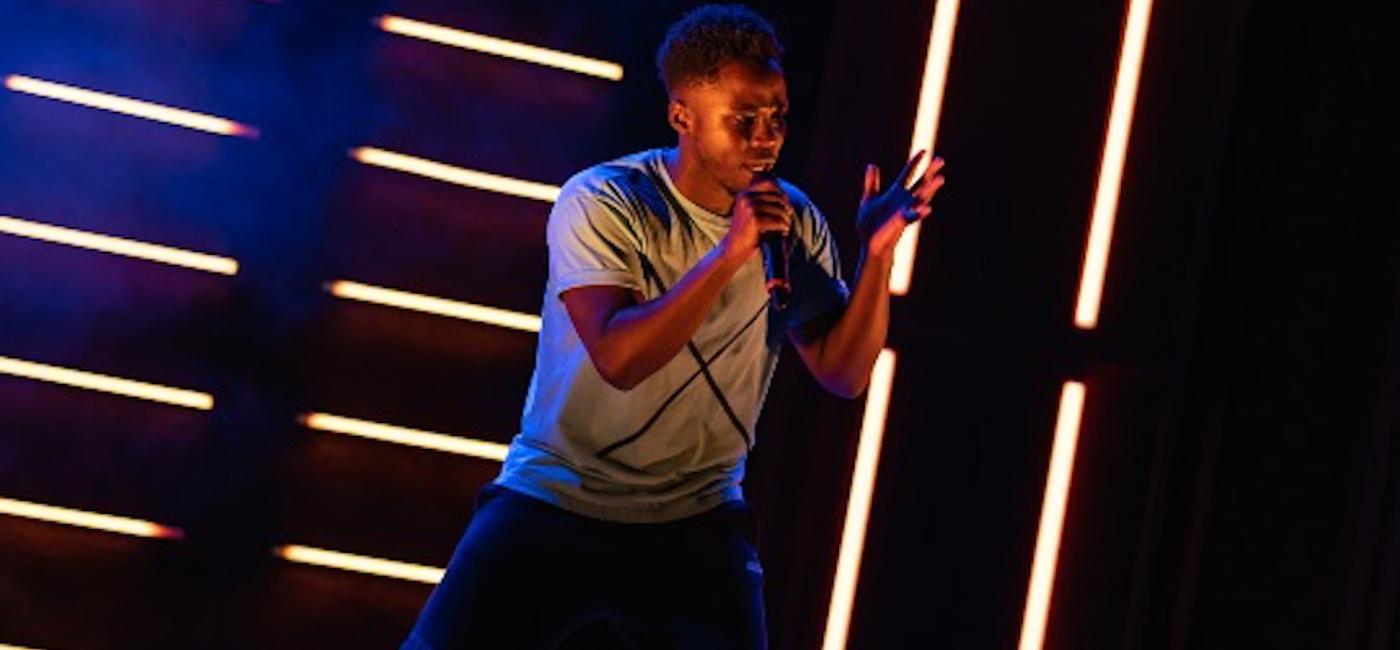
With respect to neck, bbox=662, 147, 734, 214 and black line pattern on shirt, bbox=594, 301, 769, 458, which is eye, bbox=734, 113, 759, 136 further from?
black line pattern on shirt, bbox=594, 301, 769, 458

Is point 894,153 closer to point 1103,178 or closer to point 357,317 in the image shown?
point 1103,178

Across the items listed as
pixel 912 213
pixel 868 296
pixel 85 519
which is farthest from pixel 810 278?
pixel 85 519

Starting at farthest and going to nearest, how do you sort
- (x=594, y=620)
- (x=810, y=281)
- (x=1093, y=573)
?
(x=1093, y=573)
(x=810, y=281)
(x=594, y=620)

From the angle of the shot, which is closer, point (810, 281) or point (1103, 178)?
point (810, 281)

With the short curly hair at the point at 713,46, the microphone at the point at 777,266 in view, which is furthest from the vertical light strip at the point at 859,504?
the microphone at the point at 777,266

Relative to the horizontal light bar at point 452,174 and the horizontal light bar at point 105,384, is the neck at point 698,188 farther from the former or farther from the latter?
the horizontal light bar at point 105,384

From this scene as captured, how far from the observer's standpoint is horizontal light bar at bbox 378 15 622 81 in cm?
412

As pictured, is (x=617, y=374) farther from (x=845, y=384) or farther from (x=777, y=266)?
(x=845, y=384)

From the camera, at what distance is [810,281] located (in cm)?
326

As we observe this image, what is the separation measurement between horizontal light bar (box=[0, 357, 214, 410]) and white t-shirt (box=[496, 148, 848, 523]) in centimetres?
128

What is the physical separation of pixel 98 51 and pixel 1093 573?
2817 millimetres

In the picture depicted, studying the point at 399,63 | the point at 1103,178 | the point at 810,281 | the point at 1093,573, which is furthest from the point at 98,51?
the point at 1093,573

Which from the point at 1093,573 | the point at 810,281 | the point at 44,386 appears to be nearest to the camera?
the point at 810,281

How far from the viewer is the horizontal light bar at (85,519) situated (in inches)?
156
